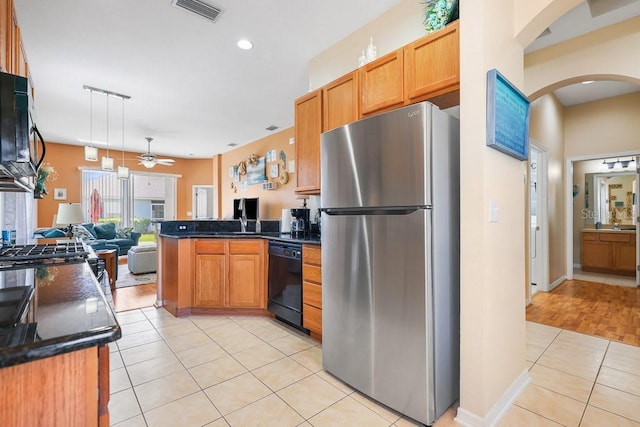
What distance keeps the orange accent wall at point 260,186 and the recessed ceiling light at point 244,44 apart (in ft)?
8.65

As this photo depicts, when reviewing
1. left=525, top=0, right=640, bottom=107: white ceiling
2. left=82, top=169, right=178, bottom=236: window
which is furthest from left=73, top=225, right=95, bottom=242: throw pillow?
left=525, top=0, right=640, bottom=107: white ceiling

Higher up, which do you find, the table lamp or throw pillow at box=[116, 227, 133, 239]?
the table lamp

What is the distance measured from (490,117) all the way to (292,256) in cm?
205

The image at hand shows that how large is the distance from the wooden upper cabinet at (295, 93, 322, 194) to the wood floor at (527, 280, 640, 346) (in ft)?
9.37

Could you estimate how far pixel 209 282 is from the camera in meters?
3.48

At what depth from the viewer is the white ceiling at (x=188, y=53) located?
8.07 feet

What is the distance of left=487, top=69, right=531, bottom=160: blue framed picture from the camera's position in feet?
5.30

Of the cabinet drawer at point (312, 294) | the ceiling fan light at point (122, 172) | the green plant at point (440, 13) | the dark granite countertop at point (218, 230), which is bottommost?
the cabinet drawer at point (312, 294)

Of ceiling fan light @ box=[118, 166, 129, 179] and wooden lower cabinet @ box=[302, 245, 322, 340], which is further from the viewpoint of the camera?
ceiling fan light @ box=[118, 166, 129, 179]

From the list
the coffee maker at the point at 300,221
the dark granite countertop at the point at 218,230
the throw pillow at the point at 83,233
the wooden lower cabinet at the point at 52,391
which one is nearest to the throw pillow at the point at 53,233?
the throw pillow at the point at 83,233

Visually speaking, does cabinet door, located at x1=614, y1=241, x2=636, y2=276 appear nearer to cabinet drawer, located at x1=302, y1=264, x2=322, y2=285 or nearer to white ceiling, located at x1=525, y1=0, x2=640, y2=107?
white ceiling, located at x1=525, y1=0, x2=640, y2=107

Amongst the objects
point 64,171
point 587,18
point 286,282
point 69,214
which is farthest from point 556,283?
point 64,171

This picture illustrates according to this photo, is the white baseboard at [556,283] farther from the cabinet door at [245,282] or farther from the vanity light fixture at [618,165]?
the cabinet door at [245,282]

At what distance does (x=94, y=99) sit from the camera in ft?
14.1
